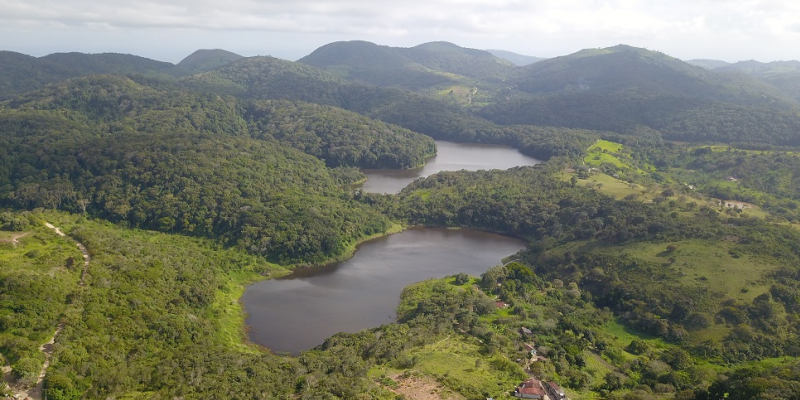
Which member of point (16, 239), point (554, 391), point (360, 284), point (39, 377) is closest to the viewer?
point (39, 377)

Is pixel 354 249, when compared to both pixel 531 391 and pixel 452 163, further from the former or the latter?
pixel 452 163

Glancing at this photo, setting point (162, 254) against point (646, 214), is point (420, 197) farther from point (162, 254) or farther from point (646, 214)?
point (162, 254)

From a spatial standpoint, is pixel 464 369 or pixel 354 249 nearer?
pixel 464 369

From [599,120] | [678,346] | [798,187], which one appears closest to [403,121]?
[599,120]

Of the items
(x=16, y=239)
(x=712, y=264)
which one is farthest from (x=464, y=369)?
(x=16, y=239)

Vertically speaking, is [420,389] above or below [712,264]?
below

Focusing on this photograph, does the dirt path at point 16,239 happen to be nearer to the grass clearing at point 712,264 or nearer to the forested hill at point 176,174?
the forested hill at point 176,174
